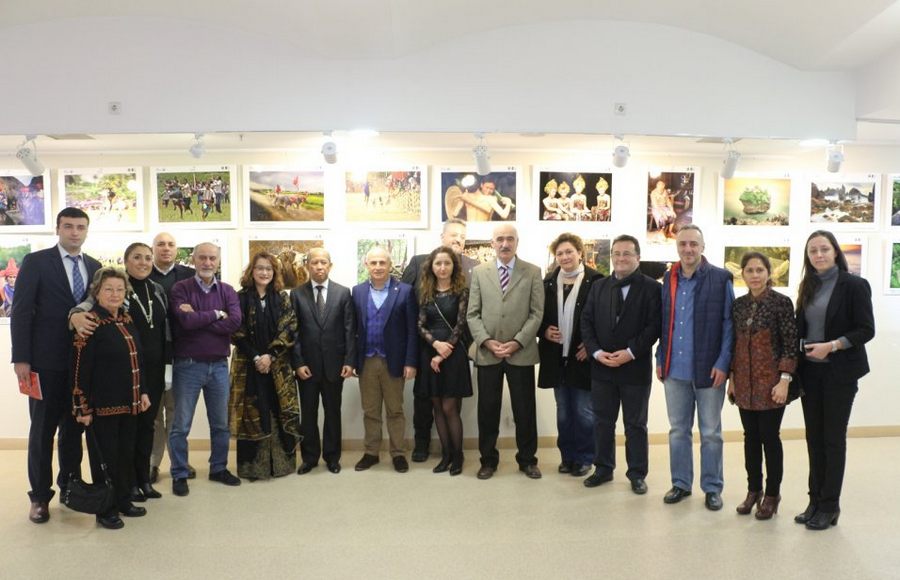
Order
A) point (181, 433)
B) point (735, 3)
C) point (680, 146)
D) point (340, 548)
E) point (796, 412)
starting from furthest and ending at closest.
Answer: point (796, 412)
point (680, 146)
point (181, 433)
point (735, 3)
point (340, 548)

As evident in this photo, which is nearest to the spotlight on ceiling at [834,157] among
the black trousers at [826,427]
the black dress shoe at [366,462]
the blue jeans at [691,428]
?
the black trousers at [826,427]

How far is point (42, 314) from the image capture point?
416cm

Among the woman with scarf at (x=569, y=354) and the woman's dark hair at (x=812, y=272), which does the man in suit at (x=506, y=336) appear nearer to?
the woman with scarf at (x=569, y=354)

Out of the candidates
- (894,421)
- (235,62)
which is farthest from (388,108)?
(894,421)

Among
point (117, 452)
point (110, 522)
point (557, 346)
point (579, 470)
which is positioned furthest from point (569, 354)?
point (110, 522)

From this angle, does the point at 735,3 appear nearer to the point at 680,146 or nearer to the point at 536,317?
the point at 680,146

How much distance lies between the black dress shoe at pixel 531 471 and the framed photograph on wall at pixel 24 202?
15.1ft

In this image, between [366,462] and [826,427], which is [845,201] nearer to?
[826,427]

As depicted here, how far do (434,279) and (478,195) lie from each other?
1137mm

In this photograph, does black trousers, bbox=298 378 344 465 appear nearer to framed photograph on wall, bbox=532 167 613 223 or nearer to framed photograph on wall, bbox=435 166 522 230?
framed photograph on wall, bbox=435 166 522 230

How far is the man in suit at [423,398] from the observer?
214 inches

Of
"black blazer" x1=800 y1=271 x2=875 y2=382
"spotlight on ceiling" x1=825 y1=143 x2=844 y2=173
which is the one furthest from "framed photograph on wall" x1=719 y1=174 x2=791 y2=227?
"black blazer" x1=800 y1=271 x2=875 y2=382

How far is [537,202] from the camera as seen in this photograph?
19.4 feet

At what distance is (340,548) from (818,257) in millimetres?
3296
